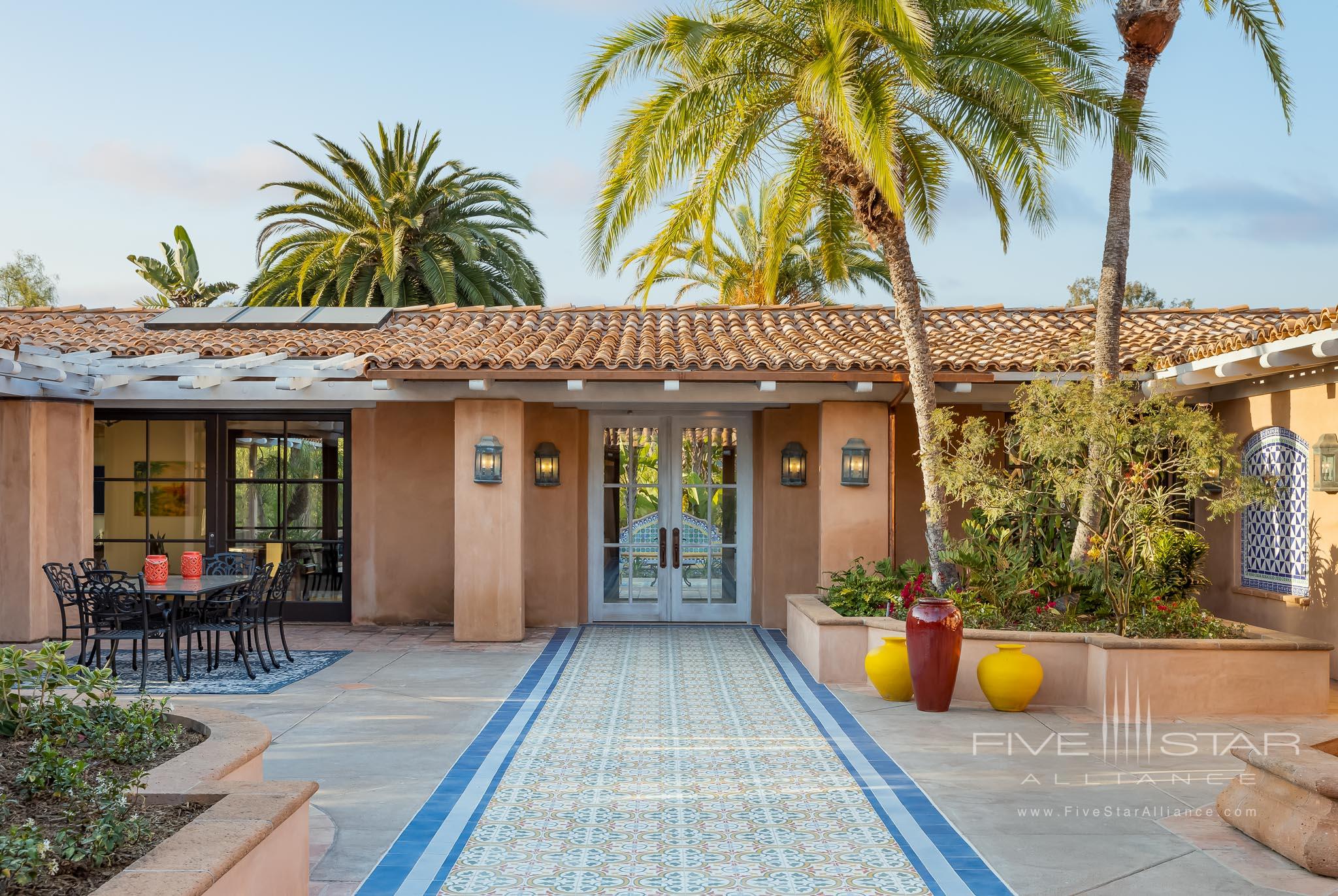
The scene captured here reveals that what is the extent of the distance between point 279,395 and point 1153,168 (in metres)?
9.20

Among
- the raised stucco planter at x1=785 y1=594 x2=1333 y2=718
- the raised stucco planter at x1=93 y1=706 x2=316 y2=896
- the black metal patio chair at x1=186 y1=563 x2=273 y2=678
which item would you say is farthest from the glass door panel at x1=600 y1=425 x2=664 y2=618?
the raised stucco planter at x1=93 y1=706 x2=316 y2=896

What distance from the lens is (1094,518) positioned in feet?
30.3

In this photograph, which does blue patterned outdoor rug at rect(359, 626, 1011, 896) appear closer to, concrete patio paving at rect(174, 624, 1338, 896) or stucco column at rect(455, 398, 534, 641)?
concrete patio paving at rect(174, 624, 1338, 896)

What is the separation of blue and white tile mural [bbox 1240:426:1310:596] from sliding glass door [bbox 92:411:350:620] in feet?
33.0

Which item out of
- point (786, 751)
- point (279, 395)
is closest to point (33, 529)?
point (279, 395)

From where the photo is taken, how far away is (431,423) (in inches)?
500

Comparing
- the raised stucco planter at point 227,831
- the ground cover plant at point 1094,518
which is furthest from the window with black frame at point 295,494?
the raised stucco planter at point 227,831

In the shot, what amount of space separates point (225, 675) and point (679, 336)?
20.1 feet

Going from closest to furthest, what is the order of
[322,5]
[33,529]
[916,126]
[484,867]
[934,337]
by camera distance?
[484,867], [916,126], [33,529], [934,337], [322,5]

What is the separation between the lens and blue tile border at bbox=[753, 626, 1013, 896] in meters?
4.51

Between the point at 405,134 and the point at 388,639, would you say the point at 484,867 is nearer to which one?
the point at 388,639

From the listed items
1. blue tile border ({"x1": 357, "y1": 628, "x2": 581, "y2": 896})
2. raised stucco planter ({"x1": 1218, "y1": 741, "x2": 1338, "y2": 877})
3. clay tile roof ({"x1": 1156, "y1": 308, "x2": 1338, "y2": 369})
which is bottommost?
blue tile border ({"x1": 357, "y1": 628, "x2": 581, "y2": 896})

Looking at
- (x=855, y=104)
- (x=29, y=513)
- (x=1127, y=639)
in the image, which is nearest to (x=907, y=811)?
(x=1127, y=639)

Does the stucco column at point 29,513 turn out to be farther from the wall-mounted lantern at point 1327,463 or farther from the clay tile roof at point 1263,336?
the wall-mounted lantern at point 1327,463
